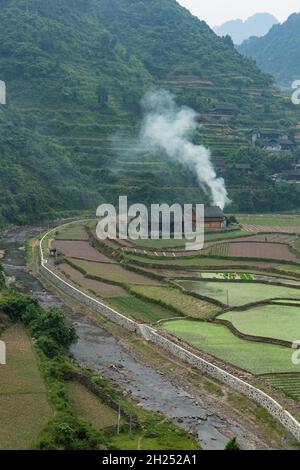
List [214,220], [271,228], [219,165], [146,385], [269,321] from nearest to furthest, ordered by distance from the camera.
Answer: [146,385], [269,321], [214,220], [271,228], [219,165]

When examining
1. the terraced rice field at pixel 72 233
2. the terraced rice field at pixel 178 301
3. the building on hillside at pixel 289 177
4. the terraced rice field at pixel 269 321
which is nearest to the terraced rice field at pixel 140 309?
the terraced rice field at pixel 178 301

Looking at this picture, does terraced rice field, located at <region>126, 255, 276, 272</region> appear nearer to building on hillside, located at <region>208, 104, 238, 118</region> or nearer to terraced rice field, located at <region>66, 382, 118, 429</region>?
terraced rice field, located at <region>66, 382, 118, 429</region>

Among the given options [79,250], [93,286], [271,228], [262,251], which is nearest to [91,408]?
[93,286]

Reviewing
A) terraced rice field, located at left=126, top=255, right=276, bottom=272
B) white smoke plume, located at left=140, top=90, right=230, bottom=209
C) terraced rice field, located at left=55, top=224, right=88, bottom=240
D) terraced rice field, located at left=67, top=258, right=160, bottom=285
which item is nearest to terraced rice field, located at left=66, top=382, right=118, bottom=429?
terraced rice field, located at left=67, top=258, right=160, bottom=285

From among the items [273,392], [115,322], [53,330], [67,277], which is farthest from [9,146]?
[273,392]

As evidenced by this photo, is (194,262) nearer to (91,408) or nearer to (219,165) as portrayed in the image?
(91,408)

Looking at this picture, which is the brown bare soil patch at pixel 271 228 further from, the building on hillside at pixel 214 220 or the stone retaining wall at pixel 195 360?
the stone retaining wall at pixel 195 360
